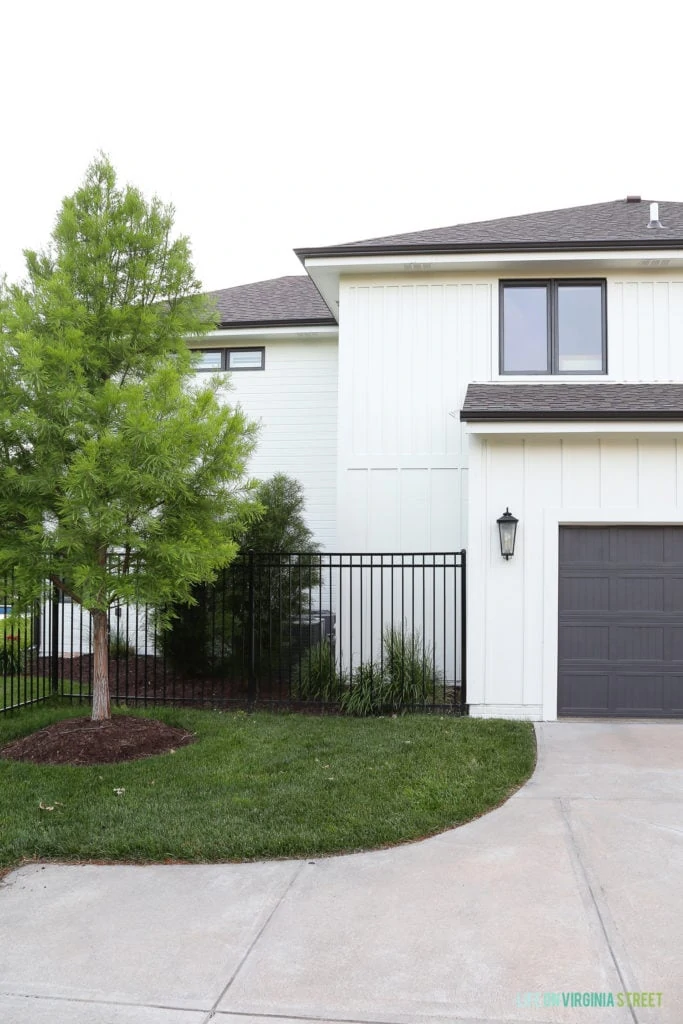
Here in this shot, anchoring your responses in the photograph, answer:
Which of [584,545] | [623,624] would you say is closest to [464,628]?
[584,545]

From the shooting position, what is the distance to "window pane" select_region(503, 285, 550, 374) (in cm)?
1109

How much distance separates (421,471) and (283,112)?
15.0 m

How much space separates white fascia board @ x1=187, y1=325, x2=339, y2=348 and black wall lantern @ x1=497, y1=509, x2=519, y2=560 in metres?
6.03

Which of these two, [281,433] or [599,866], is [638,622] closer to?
[599,866]

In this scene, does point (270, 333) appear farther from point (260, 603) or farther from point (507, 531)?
point (507, 531)

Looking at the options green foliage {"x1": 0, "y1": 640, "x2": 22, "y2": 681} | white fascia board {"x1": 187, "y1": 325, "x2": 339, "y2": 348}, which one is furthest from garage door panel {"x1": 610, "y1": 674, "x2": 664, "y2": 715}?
green foliage {"x1": 0, "y1": 640, "x2": 22, "y2": 681}

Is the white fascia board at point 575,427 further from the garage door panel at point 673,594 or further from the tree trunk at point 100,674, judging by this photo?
the tree trunk at point 100,674

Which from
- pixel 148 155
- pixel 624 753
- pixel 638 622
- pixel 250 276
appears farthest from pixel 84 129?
pixel 624 753

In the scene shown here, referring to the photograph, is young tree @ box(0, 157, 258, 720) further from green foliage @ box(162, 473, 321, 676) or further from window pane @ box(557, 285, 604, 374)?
window pane @ box(557, 285, 604, 374)

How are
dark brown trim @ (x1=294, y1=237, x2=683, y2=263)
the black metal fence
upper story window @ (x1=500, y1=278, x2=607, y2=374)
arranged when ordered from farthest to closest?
upper story window @ (x1=500, y1=278, x2=607, y2=374) < dark brown trim @ (x1=294, y1=237, x2=683, y2=263) < the black metal fence

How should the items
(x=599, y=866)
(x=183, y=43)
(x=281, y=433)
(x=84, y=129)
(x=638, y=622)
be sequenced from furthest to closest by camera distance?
1. (x=84, y=129)
2. (x=183, y=43)
3. (x=281, y=433)
4. (x=638, y=622)
5. (x=599, y=866)

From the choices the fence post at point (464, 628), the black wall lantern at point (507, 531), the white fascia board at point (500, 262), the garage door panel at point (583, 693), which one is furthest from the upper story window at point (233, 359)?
the garage door panel at point (583, 693)

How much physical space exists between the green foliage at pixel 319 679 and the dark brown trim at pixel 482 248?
18.1ft

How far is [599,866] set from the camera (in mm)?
4789
